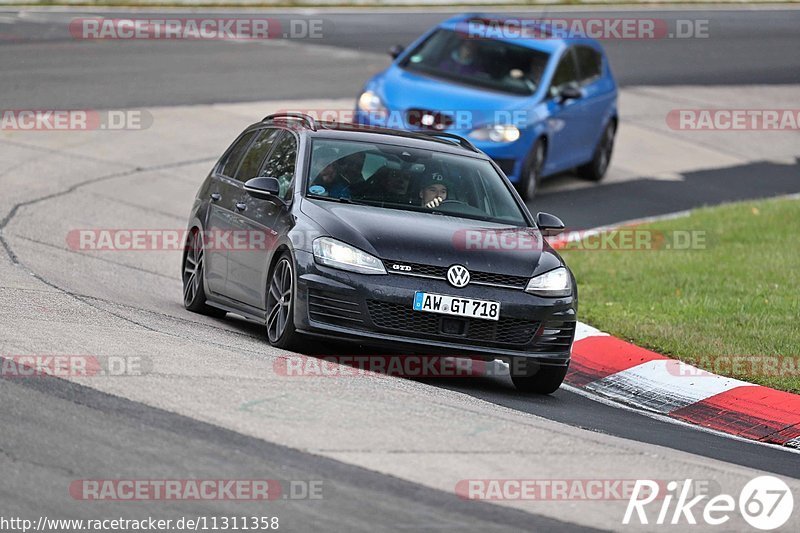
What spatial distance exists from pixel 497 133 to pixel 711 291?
441 centimetres

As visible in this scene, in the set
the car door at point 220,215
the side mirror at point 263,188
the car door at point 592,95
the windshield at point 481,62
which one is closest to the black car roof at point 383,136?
the car door at point 220,215

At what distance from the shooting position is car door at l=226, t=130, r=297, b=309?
1007cm

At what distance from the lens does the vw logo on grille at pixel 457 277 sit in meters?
9.19

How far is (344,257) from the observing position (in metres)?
9.26

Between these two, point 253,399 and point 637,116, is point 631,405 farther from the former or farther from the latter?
point 637,116

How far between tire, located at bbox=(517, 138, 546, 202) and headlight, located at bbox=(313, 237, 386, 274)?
26.9 ft

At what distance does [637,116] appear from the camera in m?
24.8

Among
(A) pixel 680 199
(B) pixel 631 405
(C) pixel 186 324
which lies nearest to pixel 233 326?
(C) pixel 186 324

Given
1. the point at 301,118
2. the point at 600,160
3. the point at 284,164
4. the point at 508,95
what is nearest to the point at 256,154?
the point at 301,118

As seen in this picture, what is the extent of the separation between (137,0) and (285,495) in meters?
25.3

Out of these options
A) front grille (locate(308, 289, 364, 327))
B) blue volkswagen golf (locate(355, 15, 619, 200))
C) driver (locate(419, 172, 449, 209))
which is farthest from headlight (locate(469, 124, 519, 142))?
front grille (locate(308, 289, 364, 327))

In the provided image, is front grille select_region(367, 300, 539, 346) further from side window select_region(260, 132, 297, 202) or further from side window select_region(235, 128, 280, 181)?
side window select_region(235, 128, 280, 181)

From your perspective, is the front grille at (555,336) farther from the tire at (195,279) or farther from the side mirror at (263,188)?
the tire at (195,279)

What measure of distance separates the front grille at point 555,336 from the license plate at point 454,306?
43cm
